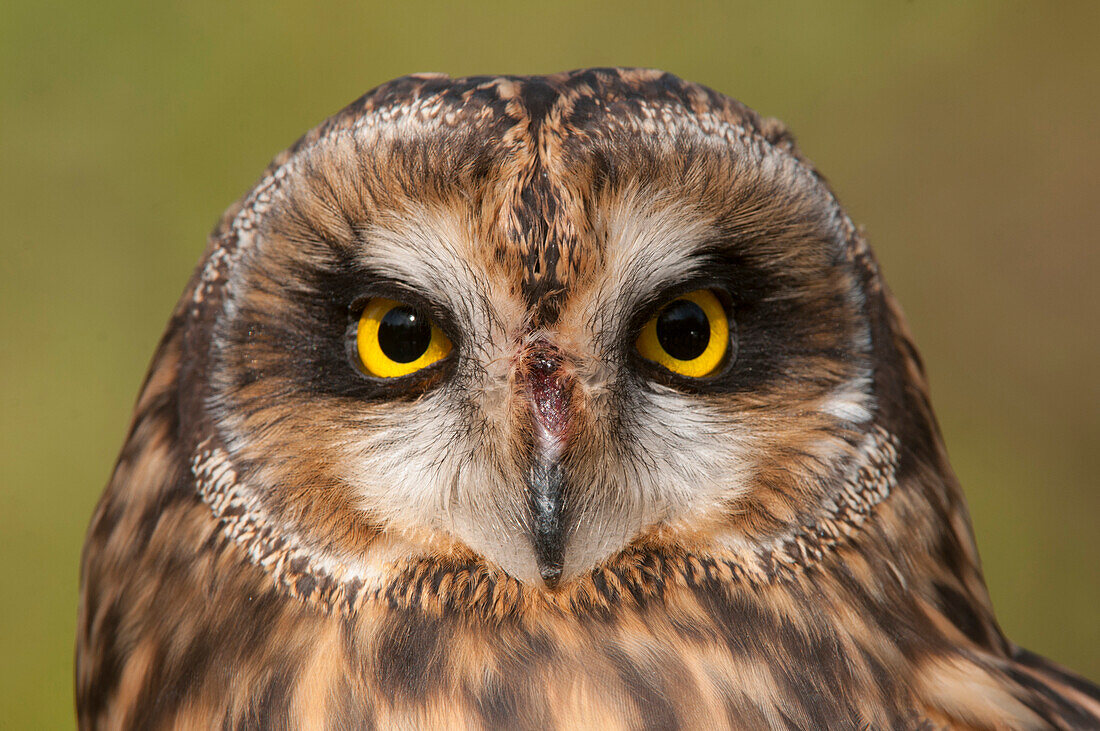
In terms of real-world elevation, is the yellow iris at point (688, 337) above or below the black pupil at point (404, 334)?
above

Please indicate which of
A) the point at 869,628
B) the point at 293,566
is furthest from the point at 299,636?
the point at 869,628

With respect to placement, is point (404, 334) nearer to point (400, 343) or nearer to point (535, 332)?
point (400, 343)

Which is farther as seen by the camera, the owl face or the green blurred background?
the green blurred background

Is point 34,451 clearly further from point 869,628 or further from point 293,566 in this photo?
point 869,628

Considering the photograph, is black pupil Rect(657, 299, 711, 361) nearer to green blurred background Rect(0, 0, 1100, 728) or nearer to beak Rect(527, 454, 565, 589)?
beak Rect(527, 454, 565, 589)

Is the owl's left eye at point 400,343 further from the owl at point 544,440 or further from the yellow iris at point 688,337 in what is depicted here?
the yellow iris at point 688,337

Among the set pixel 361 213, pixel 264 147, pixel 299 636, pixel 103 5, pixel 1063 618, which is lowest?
pixel 1063 618

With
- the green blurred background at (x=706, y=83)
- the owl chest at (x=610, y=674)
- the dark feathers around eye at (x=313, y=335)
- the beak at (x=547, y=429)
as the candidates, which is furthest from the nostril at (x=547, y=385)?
the green blurred background at (x=706, y=83)

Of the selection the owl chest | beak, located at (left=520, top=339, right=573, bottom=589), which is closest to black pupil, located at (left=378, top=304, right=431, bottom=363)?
beak, located at (left=520, top=339, right=573, bottom=589)
